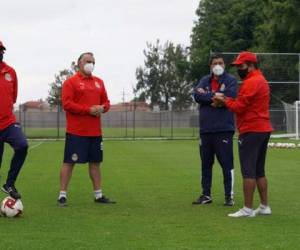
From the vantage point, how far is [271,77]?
39812 mm

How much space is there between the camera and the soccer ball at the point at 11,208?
847 cm

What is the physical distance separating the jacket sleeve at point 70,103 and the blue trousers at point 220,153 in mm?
1809

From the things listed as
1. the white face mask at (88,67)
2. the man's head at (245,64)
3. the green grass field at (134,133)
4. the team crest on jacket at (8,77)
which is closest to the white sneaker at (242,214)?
the man's head at (245,64)

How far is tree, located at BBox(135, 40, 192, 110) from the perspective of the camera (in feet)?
344

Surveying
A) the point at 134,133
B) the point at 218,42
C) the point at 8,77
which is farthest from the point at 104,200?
the point at 218,42

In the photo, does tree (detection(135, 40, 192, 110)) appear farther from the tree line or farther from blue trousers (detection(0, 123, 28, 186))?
blue trousers (detection(0, 123, 28, 186))

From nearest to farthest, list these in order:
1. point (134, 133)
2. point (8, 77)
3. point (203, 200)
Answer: point (8, 77)
point (203, 200)
point (134, 133)

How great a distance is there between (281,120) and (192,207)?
34.8m

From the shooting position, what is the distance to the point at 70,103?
31.7 feet

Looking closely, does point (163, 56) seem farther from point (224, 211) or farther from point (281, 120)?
point (224, 211)

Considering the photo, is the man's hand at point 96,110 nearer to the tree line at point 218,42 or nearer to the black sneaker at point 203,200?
the black sneaker at point 203,200

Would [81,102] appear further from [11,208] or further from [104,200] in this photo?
[11,208]

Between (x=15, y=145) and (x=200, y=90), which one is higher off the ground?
(x=200, y=90)

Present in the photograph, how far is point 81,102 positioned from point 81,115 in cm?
19
